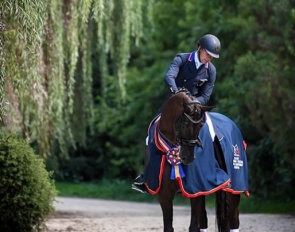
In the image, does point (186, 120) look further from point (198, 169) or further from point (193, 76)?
point (193, 76)

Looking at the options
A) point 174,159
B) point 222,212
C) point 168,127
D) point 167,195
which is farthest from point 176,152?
point 222,212

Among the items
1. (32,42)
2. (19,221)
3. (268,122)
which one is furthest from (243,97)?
(32,42)

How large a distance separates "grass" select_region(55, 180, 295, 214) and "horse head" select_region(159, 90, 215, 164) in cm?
1331

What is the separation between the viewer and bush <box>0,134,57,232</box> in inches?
522

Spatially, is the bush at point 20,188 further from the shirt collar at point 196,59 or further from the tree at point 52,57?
the shirt collar at point 196,59

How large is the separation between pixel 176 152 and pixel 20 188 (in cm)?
344

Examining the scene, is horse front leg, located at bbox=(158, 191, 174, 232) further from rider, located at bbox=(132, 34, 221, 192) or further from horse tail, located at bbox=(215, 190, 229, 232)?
horse tail, located at bbox=(215, 190, 229, 232)

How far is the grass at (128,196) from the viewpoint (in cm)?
2555

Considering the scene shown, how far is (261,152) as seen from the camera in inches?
1049

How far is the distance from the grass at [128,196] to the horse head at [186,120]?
43.7 ft

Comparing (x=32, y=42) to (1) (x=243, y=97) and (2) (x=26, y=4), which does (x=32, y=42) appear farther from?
(1) (x=243, y=97)

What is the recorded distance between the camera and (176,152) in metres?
10.7

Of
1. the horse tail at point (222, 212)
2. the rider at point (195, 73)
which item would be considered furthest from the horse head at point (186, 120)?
the horse tail at point (222, 212)

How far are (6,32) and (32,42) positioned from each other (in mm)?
1955
